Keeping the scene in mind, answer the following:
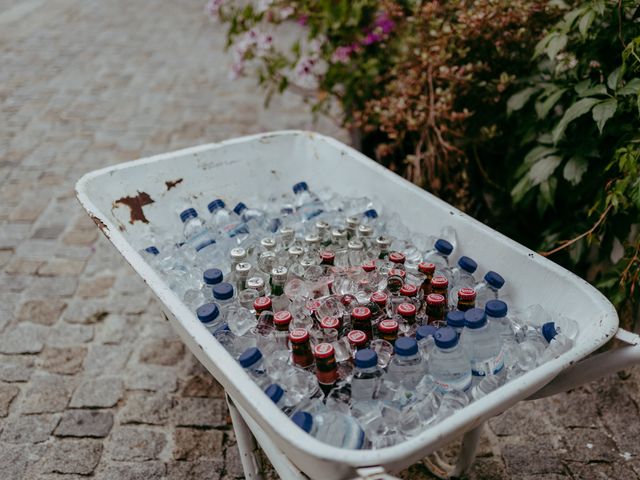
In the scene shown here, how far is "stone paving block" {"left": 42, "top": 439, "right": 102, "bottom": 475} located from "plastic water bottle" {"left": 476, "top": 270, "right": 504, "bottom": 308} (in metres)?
1.69

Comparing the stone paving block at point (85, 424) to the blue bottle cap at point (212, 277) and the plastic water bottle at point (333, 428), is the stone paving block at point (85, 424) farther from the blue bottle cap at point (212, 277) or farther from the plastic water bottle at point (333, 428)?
the plastic water bottle at point (333, 428)

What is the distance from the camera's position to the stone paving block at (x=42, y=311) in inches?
121

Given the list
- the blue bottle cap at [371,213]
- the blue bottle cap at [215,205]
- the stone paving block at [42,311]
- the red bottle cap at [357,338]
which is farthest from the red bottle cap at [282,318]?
the stone paving block at [42,311]

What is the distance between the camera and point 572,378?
4.93 feet

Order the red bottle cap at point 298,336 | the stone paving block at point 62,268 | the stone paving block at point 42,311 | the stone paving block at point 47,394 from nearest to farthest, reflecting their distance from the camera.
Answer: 1. the red bottle cap at point 298,336
2. the stone paving block at point 47,394
3. the stone paving block at point 42,311
4. the stone paving block at point 62,268

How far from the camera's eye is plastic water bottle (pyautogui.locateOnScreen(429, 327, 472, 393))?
4.78ft

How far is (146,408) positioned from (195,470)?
43cm

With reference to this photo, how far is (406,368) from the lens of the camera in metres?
1.48

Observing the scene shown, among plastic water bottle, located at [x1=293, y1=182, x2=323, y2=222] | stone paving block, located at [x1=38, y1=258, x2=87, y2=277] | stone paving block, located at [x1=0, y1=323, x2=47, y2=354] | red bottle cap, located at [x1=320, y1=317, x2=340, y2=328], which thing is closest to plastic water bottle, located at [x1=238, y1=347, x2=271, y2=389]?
red bottle cap, located at [x1=320, y1=317, x2=340, y2=328]

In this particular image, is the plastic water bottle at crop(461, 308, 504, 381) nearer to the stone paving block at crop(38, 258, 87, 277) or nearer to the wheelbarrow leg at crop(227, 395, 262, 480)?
the wheelbarrow leg at crop(227, 395, 262, 480)

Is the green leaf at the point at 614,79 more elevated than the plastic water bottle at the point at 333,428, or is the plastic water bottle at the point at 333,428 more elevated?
the green leaf at the point at 614,79

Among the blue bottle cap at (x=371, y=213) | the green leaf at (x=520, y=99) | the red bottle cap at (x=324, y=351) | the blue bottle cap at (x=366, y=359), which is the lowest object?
the blue bottle cap at (x=371, y=213)

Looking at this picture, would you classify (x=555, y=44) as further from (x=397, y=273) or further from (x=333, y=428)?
(x=333, y=428)

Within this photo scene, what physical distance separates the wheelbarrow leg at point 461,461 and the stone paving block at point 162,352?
132 cm
